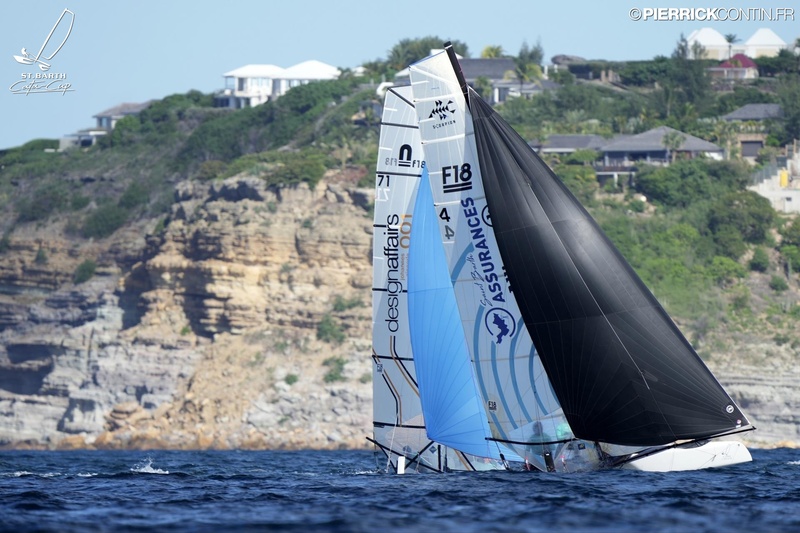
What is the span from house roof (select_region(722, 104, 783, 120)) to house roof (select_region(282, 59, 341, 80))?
30640 millimetres

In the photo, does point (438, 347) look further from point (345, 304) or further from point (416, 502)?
point (345, 304)

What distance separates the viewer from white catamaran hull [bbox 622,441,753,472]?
2264cm

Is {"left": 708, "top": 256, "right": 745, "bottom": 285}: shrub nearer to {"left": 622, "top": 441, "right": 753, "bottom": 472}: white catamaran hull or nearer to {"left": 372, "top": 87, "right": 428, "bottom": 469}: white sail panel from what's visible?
{"left": 372, "top": 87, "right": 428, "bottom": 469}: white sail panel

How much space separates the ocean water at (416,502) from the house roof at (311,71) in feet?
245

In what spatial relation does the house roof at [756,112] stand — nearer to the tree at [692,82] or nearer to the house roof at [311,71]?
the tree at [692,82]

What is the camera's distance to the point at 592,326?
21609mm

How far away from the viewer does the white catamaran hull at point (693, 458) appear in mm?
22641

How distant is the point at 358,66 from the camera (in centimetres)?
9225

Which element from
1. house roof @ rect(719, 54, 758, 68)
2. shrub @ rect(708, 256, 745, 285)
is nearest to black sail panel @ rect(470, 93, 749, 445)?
shrub @ rect(708, 256, 745, 285)

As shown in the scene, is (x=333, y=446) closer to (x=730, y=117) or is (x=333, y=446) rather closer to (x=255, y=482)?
(x=255, y=482)

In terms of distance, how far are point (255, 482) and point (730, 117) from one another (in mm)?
55602

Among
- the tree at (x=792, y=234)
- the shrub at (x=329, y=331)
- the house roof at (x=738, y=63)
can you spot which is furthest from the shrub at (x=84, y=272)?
the house roof at (x=738, y=63)

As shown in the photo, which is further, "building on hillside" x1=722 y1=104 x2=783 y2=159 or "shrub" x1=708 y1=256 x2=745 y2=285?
"building on hillside" x1=722 y1=104 x2=783 y2=159

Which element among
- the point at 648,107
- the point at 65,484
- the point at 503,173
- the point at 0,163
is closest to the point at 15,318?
the point at 0,163
